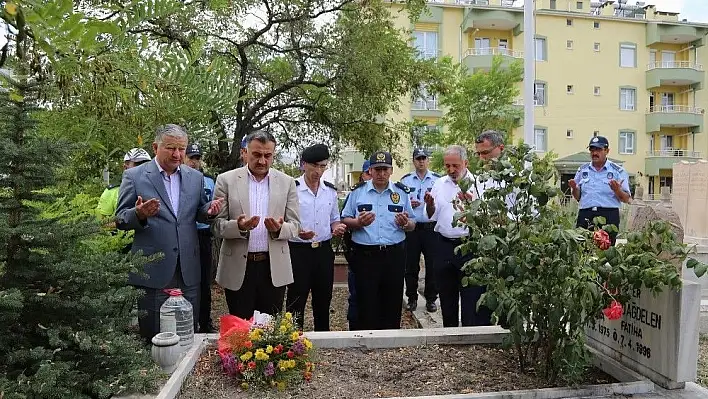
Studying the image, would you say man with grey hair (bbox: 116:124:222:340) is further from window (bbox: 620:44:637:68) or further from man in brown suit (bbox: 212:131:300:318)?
window (bbox: 620:44:637:68)

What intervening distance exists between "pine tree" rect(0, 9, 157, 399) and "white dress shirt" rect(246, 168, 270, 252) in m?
1.06

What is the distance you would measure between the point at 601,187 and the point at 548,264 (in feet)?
15.3

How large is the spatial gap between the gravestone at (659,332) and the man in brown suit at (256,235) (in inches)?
82.6

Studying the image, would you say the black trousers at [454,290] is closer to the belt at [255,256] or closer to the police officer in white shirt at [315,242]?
the police officer in white shirt at [315,242]

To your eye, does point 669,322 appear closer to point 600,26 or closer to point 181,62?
point 181,62

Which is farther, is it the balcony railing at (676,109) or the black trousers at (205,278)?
the balcony railing at (676,109)

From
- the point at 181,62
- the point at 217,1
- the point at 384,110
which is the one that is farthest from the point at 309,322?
the point at 384,110

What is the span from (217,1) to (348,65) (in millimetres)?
4412

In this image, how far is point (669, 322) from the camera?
8.91 feet

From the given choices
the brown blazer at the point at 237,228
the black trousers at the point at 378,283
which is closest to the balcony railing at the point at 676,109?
the black trousers at the point at 378,283

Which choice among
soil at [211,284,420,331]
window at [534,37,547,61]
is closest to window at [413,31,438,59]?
window at [534,37,547,61]

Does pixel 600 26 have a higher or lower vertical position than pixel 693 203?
higher

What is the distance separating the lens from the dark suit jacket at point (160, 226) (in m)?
3.32

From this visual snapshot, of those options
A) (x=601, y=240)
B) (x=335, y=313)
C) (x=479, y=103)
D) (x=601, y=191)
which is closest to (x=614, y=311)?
(x=601, y=240)
